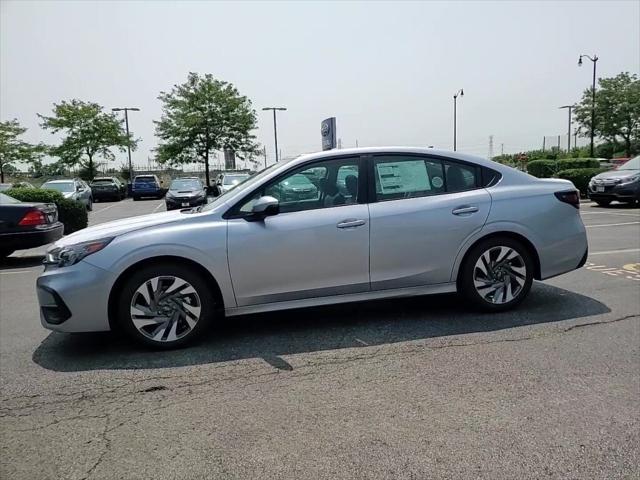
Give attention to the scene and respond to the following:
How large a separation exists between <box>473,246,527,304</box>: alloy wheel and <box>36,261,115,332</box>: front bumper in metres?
3.18

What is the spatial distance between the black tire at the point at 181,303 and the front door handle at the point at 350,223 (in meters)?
1.22

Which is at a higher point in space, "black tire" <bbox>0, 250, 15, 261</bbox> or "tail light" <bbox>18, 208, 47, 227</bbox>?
"tail light" <bbox>18, 208, 47, 227</bbox>

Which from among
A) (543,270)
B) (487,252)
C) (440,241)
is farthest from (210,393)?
(543,270)

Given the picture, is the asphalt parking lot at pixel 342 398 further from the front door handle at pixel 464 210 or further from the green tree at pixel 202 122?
the green tree at pixel 202 122

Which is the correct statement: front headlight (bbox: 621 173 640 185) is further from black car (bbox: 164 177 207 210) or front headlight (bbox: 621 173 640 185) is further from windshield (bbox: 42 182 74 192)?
windshield (bbox: 42 182 74 192)

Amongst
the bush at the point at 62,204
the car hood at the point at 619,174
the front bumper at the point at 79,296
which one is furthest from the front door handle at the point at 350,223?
the car hood at the point at 619,174

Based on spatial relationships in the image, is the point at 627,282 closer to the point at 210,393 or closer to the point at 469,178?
the point at 469,178

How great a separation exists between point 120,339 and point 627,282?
18.0ft

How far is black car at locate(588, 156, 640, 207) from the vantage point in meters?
16.0

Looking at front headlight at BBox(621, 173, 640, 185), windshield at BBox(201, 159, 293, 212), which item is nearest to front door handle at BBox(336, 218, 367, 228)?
windshield at BBox(201, 159, 293, 212)

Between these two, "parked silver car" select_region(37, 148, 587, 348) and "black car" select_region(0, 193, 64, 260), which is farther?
"black car" select_region(0, 193, 64, 260)

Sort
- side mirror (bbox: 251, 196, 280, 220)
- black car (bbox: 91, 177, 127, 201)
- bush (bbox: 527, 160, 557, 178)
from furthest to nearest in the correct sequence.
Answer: black car (bbox: 91, 177, 127, 201), bush (bbox: 527, 160, 557, 178), side mirror (bbox: 251, 196, 280, 220)

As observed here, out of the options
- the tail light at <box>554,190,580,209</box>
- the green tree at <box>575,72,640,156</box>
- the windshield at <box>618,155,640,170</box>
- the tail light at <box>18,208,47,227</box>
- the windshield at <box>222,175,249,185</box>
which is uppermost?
the green tree at <box>575,72,640,156</box>

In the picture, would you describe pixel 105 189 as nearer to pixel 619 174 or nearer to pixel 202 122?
pixel 202 122
